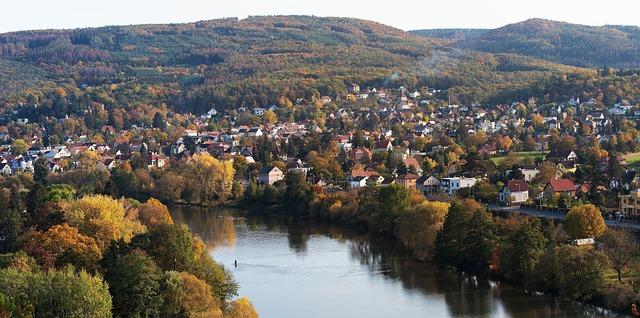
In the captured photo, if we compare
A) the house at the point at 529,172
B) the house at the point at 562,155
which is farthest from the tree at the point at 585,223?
the house at the point at 562,155

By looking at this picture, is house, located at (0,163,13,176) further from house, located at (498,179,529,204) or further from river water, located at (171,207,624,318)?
house, located at (498,179,529,204)

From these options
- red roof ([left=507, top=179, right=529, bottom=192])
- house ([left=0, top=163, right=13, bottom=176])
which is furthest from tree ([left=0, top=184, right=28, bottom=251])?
house ([left=0, top=163, right=13, bottom=176])

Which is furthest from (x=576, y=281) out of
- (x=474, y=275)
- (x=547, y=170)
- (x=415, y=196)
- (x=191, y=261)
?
(x=547, y=170)

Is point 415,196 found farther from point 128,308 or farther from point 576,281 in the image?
point 128,308

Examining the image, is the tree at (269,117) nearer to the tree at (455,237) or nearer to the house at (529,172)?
the house at (529,172)

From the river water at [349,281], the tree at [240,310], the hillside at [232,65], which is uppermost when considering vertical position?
the hillside at [232,65]

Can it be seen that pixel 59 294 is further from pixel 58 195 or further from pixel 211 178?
pixel 211 178

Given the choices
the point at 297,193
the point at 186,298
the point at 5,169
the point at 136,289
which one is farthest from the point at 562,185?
the point at 5,169
